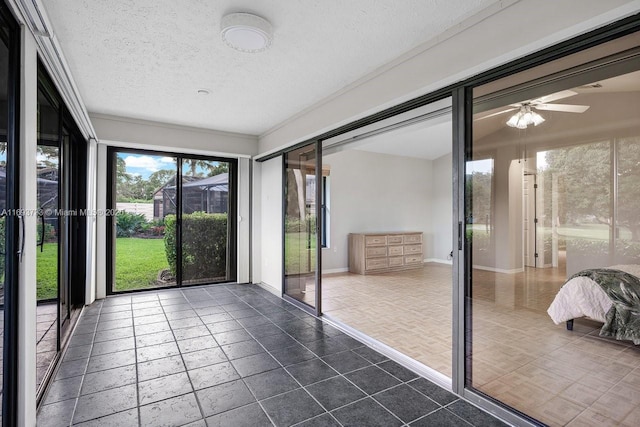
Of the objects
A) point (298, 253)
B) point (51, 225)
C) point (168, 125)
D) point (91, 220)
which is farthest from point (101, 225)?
point (298, 253)

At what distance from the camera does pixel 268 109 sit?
4.15 m

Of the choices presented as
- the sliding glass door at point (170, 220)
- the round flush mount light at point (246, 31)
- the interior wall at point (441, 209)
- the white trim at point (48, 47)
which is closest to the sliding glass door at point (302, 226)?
the sliding glass door at point (170, 220)

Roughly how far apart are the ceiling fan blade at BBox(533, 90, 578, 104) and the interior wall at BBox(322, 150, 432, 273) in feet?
16.7

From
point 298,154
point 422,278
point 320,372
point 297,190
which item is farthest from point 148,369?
point 422,278

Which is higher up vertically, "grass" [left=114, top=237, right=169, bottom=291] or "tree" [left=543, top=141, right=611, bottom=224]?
"tree" [left=543, top=141, right=611, bottom=224]

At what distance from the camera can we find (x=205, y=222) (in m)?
5.59

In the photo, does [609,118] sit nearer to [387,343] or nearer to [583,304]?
[583,304]

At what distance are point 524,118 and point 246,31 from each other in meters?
1.86

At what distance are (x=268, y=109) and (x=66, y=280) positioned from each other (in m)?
2.86

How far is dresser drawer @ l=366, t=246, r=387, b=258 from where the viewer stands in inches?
268

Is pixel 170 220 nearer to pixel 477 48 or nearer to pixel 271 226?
pixel 271 226

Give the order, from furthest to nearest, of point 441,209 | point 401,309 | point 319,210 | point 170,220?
point 441,209 → point 170,220 → point 401,309 → point 319,210

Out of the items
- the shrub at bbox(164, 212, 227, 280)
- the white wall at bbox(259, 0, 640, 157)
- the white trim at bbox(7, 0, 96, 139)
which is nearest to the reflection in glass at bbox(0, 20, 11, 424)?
the white trim at bbox(7, 0, 96, 139)

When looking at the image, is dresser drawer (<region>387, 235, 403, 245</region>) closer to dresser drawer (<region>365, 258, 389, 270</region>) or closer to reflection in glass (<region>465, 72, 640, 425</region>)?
dresser drawer (<region>365, 258, 389, 270</region>)
